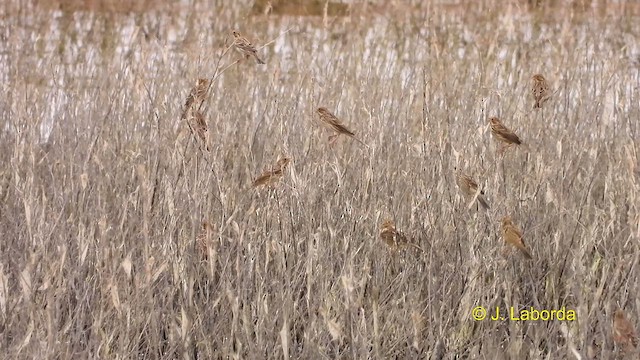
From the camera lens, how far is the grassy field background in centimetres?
→ 158

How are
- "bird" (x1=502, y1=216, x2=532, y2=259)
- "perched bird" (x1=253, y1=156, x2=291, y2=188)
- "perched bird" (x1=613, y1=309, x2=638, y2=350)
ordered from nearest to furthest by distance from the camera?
"perched bird" (x1=613, y1=309, x2=638, y2=350), "bird" (x1=502, y1=216, x2=532, y2=259), "perched bird" (x1=253, y1=156, x2=291, y2=188)

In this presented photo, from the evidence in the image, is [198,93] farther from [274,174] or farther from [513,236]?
[513,236]

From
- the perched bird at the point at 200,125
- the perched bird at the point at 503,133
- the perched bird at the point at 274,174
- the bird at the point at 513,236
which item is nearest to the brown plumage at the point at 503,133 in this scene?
the perched bird at the point at 503,133

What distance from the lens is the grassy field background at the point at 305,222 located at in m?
1.58

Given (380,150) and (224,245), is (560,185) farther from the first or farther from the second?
(224,245)

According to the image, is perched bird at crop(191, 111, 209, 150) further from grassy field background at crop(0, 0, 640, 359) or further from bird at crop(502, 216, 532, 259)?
bird at crop(502, 216, 532, 259)

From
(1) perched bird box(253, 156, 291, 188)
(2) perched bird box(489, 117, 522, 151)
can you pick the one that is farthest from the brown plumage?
(1) perched bird box(253, 156, 291, 188)

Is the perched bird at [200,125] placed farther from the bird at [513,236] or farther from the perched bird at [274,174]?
the bird at [513,236]

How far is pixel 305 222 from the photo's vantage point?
1.98m

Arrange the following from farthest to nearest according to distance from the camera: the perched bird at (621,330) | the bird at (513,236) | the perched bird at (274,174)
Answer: the perched bird at (274,174) < the bird at (513,236) < the perched bird at (621,330)

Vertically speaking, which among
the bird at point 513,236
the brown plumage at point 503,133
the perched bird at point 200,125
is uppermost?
the brown plumage at point 503,133

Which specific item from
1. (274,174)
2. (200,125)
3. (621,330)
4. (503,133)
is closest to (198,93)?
→ (200,125)

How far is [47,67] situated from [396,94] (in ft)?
4.12

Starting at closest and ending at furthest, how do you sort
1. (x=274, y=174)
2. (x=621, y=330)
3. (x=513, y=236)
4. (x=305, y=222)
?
(x=621, y=330), (x=513, y=236), (x=274, y=174), (x=305, y=222)
